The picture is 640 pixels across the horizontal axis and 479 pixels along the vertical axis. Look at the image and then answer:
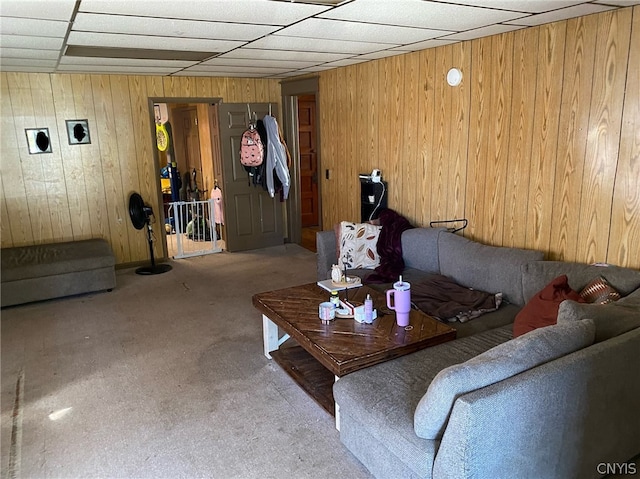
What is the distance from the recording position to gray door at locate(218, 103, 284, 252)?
6.23 m

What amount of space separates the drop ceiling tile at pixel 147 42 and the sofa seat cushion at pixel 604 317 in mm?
2811

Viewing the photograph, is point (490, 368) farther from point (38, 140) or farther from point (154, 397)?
point (38, 140)

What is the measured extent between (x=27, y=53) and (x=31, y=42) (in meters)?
0.53

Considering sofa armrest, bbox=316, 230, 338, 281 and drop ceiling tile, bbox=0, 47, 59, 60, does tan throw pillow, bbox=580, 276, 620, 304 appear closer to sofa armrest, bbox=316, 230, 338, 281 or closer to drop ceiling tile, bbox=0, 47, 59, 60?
sofa armrest, bbox=316, 230, 338, 281

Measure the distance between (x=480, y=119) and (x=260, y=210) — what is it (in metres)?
3.58

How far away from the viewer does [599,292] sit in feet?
8.64

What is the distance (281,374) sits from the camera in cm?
317

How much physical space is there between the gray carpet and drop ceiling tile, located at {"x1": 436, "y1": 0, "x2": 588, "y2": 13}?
8.02ft

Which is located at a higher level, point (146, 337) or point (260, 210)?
point (260, 210)

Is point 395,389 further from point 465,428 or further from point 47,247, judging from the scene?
point 47,247

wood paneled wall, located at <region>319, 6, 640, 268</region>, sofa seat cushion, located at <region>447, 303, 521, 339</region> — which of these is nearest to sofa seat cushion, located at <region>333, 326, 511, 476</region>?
sofa seat cushion, located at <region>447, 303, 521, 339</region>

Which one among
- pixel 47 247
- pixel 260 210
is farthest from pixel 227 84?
pixel 47 247

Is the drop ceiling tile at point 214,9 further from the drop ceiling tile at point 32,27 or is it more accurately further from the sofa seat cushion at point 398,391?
the sofa seat cushion at point 398,391

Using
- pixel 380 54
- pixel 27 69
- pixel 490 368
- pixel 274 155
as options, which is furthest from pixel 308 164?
pixel 490 368
